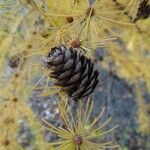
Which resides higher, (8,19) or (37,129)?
(8,19)

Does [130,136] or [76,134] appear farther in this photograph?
[130,136]

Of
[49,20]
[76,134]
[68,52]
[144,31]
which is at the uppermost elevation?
[144,31]

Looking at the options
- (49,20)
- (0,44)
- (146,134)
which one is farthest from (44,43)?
(146,134)

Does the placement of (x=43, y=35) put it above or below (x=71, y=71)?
above

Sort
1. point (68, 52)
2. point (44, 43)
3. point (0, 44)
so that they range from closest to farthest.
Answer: point (68, 52) < point (44, 43) < point (0, 44)

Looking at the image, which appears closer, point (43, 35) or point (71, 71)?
point (71, 71)

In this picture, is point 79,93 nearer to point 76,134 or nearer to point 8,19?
point 76,134

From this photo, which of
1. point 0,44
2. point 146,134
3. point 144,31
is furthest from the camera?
point 146,134
